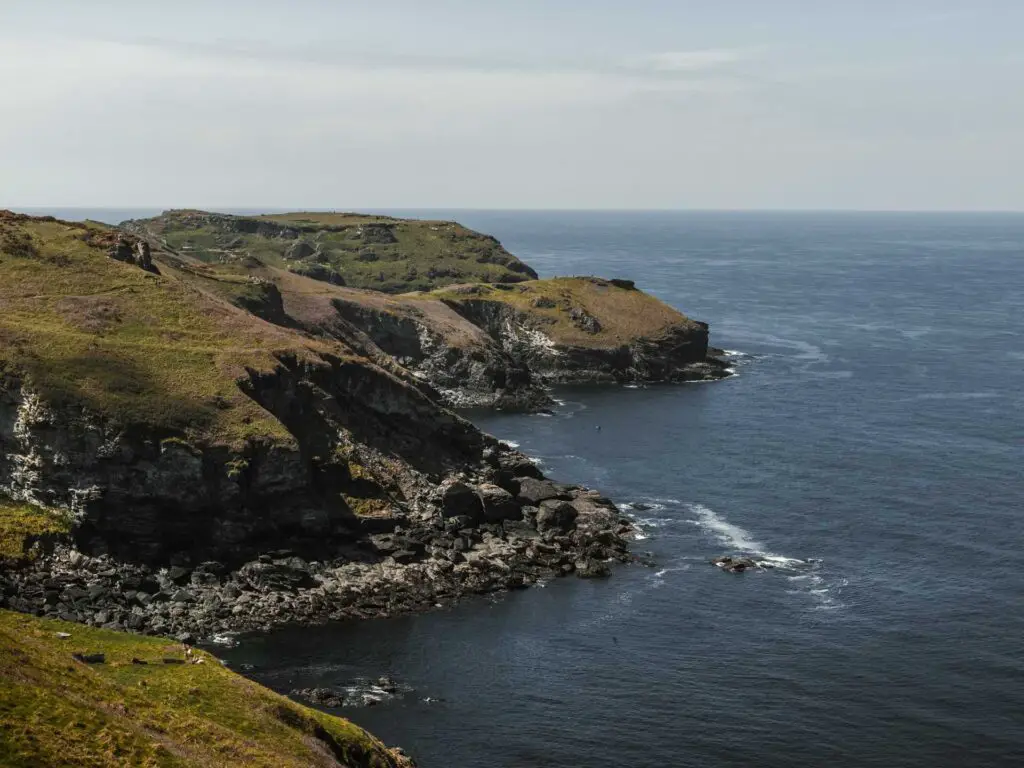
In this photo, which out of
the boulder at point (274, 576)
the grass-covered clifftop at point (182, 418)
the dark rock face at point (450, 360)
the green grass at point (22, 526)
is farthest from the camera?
the dark rock face at point (450, 360)

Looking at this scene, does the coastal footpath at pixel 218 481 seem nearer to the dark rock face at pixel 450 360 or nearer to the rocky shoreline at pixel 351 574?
the rocky shoreline at pixel 351 574

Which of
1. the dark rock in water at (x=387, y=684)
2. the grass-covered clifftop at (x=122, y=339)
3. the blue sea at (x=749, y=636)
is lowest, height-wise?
the dark rock in water at (x=387, y=684)

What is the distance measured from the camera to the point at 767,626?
300ft

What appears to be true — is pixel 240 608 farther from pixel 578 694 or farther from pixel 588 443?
pixel 588 443

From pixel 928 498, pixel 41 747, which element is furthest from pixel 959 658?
pixel 41 747

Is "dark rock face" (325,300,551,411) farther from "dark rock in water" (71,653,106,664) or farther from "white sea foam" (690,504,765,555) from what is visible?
"dark rock in water" (71,653,106,664)

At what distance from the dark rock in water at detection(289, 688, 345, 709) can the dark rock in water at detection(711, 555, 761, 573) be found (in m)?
41.5

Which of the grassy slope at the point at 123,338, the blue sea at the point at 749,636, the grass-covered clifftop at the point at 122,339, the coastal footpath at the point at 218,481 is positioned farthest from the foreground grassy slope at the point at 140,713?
the grass-covered clifftop at the point at 122,339

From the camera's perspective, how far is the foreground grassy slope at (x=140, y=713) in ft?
165

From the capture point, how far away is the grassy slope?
10444 centimetres

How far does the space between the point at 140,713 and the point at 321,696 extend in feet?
70.7

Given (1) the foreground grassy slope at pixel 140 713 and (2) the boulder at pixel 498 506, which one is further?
(2) the boulder at pixel 498 506

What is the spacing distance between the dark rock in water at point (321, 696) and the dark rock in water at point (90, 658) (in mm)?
15309

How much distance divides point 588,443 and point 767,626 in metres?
62.4
